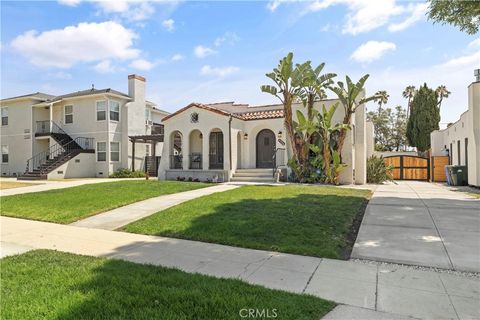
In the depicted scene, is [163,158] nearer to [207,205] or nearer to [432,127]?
[207,205]

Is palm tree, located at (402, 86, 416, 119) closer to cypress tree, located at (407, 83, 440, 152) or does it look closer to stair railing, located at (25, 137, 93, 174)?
cypress tree, located at (407, 83, 440, 152)

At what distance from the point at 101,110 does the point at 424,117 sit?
93.7ft

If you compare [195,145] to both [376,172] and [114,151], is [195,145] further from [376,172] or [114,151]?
[376,172]

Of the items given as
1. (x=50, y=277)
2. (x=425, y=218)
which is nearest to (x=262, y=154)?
(x=425, y=218)

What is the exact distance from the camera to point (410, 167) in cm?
2152

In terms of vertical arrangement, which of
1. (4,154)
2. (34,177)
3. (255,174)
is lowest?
(34,177)

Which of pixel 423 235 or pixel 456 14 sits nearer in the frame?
pixel 423 235

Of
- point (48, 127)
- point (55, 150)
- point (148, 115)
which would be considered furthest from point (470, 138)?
point (48, 127)

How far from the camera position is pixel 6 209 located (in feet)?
31.0

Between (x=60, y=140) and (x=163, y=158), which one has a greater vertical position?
(x=60, y=140)

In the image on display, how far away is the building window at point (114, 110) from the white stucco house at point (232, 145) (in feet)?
21.9

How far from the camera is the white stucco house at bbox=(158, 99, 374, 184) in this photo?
17.3 metres

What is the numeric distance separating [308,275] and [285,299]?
94 centimetres

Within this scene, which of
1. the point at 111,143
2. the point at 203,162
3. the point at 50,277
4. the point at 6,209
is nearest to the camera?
the point at 50,277
